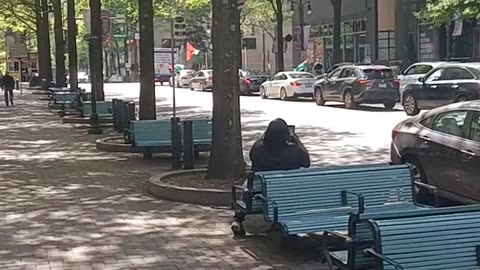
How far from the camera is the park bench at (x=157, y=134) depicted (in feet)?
47.9

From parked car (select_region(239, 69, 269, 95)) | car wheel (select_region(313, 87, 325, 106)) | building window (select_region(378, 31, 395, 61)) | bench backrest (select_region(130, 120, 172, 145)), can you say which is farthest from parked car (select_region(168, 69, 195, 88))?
bench backrest (select_region(130, 120, 172, 145))

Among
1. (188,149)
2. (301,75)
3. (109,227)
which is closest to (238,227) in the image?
(109,227)

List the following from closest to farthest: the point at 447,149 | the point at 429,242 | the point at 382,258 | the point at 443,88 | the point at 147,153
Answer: the point at 382,258, the point at 429,242, the point at 447,149, the point at 147,153, the point at 443,88

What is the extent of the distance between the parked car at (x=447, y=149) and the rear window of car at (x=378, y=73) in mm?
18119

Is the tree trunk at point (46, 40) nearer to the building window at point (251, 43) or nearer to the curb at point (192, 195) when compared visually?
the curb at point (192, 195)

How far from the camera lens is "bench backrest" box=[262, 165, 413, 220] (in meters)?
7.43

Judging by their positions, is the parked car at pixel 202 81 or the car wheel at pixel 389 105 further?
the parked car at pixel 202 81

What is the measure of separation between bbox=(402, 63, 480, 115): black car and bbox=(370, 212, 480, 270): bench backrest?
17022 millimetres

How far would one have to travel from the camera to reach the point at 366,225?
226 inches

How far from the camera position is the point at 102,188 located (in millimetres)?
11625

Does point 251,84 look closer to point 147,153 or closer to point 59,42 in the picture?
point 59,42

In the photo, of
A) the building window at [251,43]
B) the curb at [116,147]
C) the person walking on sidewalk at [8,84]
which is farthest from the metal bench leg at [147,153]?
the building window at [251,43]

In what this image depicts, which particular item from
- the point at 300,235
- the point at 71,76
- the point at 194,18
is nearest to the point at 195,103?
the point at 71,76

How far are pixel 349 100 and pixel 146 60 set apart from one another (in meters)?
13.4
